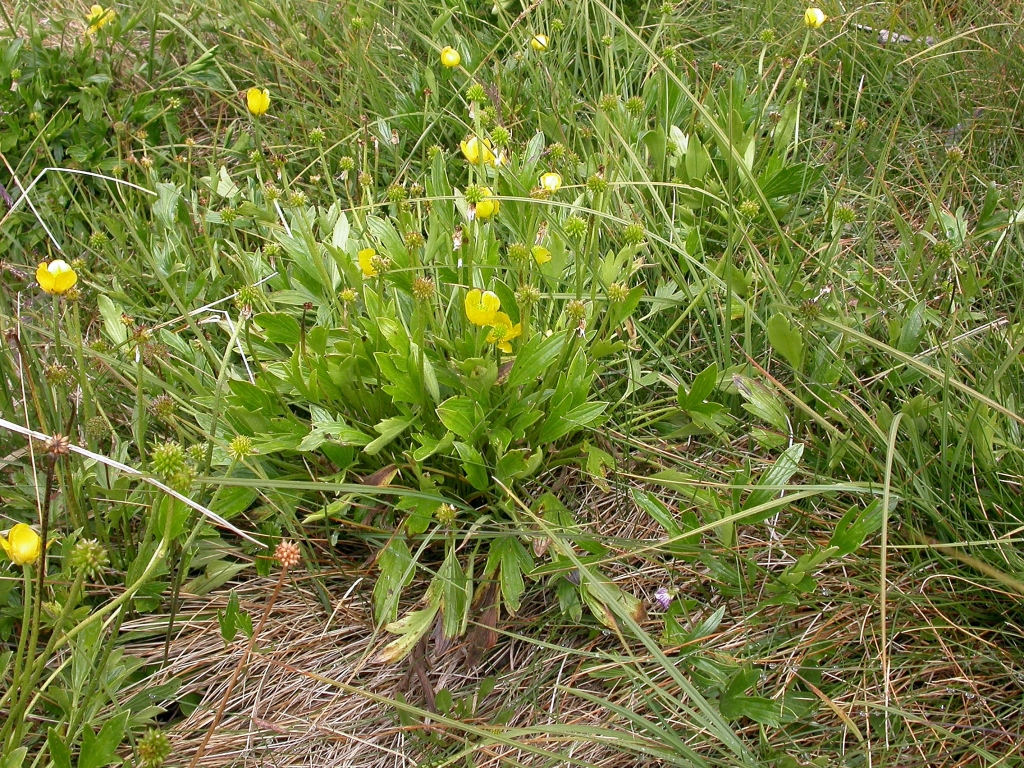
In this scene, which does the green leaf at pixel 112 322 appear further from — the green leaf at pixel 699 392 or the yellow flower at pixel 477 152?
the green leaf at pixel 699 392

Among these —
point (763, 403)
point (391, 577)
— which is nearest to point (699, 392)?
point (763, 403)

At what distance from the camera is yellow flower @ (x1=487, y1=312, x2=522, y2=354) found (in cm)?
158

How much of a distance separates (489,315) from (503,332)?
0.04 metres

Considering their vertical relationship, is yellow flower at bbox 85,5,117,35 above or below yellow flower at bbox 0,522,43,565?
above

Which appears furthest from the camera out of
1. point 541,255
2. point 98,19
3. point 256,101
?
point 98,19

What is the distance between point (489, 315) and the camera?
1568mm

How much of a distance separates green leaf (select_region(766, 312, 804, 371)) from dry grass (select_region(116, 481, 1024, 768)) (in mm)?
366

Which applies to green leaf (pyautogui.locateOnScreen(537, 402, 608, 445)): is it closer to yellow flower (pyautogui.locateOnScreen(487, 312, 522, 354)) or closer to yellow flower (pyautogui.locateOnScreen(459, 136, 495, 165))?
yellow flower (pyautogui.locateOnScreen(487, 312, 522, 354))

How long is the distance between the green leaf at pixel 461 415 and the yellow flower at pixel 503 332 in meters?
0.12

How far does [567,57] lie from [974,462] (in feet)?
5.75

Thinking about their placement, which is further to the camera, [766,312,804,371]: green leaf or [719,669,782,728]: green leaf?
[766,312,804,371]: green leaf

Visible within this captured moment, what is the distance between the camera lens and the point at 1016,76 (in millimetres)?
2475

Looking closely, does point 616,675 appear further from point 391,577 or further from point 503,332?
point 503,332

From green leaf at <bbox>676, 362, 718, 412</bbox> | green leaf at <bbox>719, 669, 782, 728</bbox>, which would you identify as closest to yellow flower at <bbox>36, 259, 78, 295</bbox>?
green leaf at <bbox>676, 362, 718, 412</bbox>
